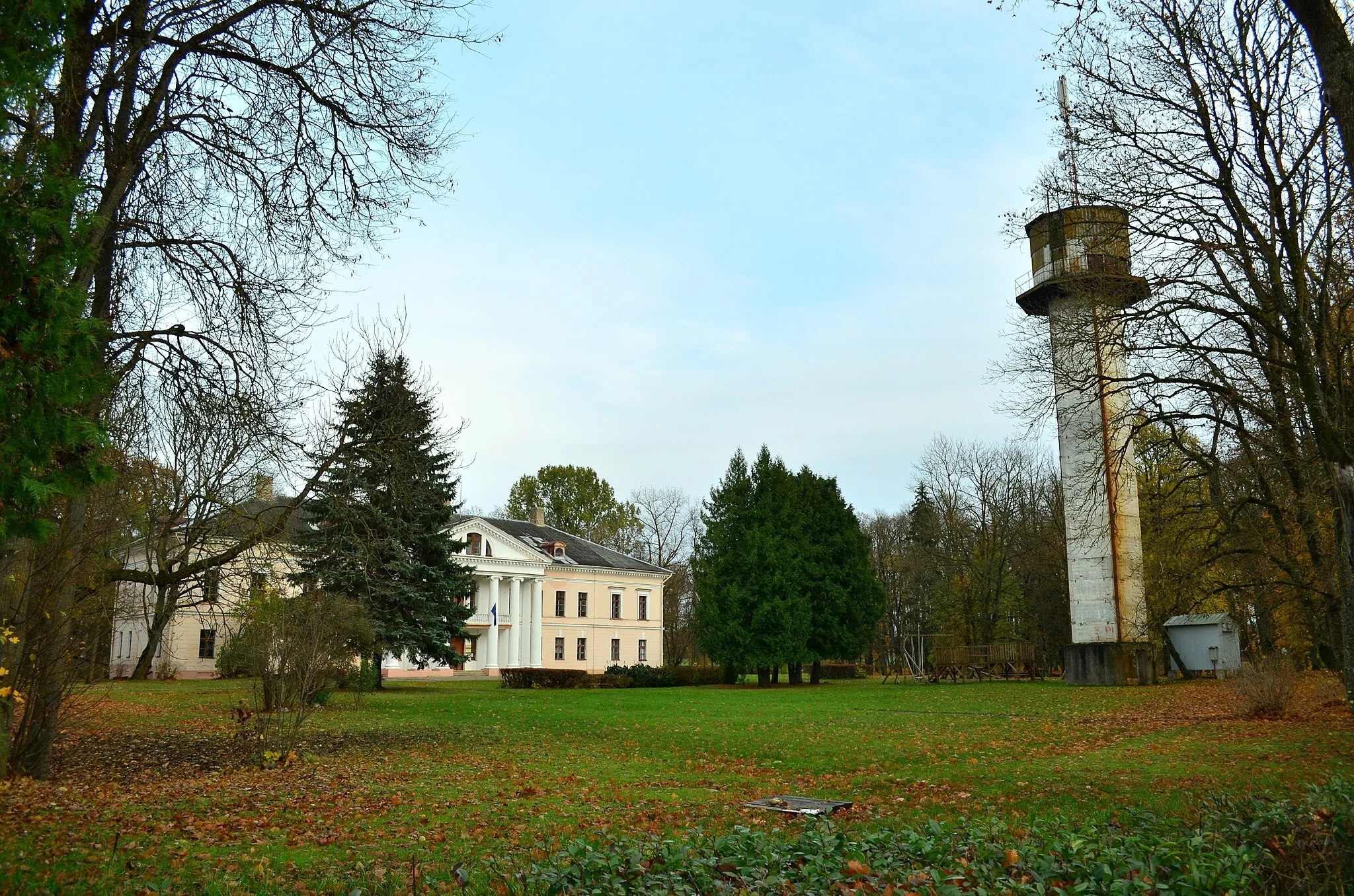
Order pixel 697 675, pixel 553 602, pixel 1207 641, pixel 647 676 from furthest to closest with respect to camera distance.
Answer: pixel 553 602, pixel 697 675, pixel 647 676, pixel 1207 641

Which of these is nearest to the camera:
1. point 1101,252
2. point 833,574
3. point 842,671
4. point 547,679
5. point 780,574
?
point 1101,252

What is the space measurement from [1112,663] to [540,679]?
21031mm

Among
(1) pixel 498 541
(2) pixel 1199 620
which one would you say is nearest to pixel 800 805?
(2) pixel 1199 620

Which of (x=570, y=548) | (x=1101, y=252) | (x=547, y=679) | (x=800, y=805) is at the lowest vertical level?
(x=547, y=679)

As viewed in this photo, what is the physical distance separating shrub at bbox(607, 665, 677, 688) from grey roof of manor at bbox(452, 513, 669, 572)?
15.9m

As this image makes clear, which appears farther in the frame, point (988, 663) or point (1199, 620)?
point (988, 663)

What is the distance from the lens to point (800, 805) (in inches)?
337

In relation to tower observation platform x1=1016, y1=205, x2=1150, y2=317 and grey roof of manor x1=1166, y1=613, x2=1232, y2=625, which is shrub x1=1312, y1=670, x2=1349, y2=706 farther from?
grey roof of manor x1=1166, y1=613, x2=1232, y2=625

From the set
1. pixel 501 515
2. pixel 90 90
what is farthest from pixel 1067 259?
pixel 501 515

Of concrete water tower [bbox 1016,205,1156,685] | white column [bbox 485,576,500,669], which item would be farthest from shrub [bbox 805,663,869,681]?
concrete water tower [bbox 1016,205,1156,685]

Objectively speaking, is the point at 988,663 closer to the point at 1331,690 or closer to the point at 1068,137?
the point at 1331,690

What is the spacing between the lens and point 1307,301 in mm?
14086

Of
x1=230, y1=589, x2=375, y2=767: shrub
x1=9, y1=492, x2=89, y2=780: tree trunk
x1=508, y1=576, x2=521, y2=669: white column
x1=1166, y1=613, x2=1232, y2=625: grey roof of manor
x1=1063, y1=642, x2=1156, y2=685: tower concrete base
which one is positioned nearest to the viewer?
x1=9, y1=492, x2=89, y2=780: tree trunk

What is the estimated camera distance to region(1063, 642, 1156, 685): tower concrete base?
96.0ft
